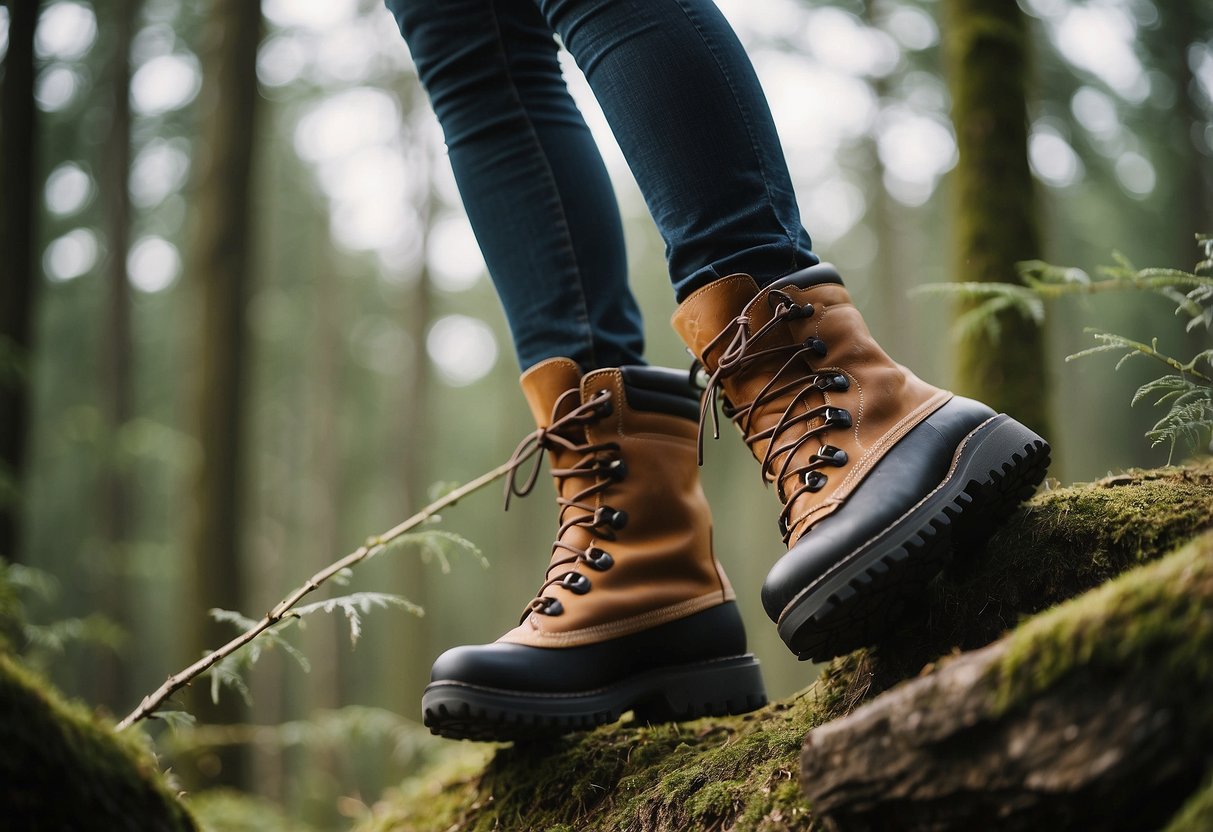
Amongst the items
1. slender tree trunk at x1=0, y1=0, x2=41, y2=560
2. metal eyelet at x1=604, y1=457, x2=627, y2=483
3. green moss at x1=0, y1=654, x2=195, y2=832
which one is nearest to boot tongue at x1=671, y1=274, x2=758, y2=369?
metal eyelet at x1=604, y1=457, x2=627, y2=483

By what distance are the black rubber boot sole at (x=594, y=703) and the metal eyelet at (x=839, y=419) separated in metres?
0.55

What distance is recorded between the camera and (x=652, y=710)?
1680mm

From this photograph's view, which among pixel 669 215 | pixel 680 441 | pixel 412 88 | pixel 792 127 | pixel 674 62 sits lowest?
pixel 680 441

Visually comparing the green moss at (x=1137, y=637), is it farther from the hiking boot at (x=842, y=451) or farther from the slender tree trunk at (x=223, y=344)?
the slender tree trunk at (x=223, y=344)

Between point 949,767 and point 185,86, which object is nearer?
point 949,767

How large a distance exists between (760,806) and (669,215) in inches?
38.3

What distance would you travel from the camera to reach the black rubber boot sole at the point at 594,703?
150 centimetres

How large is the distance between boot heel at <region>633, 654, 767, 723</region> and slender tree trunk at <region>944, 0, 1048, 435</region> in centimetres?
126

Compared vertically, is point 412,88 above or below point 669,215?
above

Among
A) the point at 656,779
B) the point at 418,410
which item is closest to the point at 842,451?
the point at 656,779

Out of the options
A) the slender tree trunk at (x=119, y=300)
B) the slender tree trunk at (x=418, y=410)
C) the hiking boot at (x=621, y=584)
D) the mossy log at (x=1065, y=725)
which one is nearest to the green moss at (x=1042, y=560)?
the hiking boot at (x=621, y=584)

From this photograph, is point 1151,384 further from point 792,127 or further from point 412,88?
point 412,88

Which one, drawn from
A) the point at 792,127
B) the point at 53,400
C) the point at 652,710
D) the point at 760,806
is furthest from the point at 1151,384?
the point at 53,400

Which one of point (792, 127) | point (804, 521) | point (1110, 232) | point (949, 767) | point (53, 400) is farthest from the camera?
point (53, 400)
